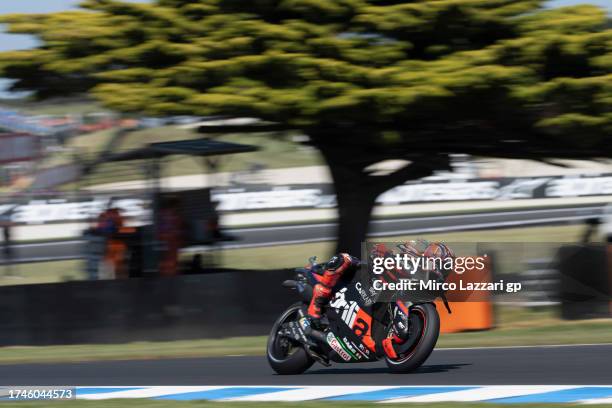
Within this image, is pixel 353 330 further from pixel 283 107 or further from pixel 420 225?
pixel 420 225

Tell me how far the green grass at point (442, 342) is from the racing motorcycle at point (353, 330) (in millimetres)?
2830

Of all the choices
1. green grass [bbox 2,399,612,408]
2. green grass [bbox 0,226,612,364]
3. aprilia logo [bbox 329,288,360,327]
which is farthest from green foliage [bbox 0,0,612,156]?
green grass [bbox 2,399,612,408]

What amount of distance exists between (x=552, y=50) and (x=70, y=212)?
58.3 ft

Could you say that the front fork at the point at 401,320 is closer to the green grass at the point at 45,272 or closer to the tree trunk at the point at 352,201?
the tree trunk at the point at 352,201

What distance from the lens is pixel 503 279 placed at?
44.6 ft

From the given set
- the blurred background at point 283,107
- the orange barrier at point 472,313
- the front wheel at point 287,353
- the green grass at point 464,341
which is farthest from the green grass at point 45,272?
the front wheel at point 287,353

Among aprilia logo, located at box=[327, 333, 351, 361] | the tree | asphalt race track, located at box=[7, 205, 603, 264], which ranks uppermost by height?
the tree

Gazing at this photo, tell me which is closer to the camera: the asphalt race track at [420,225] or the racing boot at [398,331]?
the racing boot at [398,331]

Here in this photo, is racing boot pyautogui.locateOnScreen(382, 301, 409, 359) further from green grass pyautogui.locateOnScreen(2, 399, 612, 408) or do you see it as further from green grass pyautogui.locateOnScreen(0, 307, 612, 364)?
green grass pyautogui.locateOnScreen(0, 307, 612, 364)

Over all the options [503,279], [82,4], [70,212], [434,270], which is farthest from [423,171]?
[70,212]

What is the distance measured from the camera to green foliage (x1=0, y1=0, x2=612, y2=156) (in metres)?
13.2

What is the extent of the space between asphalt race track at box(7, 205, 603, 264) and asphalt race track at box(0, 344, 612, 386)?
1676cm

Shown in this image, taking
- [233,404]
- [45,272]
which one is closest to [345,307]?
[233,404]

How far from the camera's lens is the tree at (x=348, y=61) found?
13.2 meters
